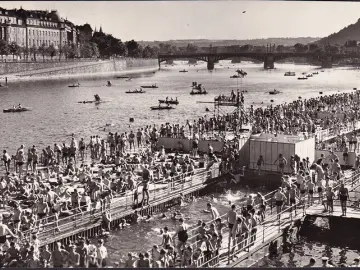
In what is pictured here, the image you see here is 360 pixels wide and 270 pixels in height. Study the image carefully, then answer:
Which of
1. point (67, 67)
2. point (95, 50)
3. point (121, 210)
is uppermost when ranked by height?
point (95, 50)

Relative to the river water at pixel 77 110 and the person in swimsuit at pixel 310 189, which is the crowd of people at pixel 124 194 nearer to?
the person in swimsuit at pixel 310 189

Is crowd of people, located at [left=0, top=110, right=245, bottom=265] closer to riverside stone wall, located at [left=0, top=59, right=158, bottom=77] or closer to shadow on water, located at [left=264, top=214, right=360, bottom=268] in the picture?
shadow on water, located at [left=264, top=214, right=360, bottom=268]

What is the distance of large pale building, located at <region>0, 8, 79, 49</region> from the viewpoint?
152 metres

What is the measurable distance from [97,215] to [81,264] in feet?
22.0

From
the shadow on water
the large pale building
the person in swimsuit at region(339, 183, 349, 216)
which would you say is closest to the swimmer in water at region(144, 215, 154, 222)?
the shadow on water

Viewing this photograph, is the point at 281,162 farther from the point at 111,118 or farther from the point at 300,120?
the point at 111,118

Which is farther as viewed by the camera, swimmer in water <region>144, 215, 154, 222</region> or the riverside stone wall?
the riverside stone wall

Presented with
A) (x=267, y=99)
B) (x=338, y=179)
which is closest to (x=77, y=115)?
(x=267, y=99)

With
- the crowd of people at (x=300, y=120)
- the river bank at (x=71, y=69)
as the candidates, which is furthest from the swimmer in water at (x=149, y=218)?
the river bank at (x=71, y=69)

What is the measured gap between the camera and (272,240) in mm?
19203

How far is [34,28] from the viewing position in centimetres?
16262

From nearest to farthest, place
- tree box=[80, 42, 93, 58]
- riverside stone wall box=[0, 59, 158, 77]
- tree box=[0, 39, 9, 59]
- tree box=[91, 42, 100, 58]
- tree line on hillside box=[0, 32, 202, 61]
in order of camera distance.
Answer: riverside stone wall box=[0, 59, 158, 77] < tree box=[0, 39, 9, 59] < tree line on hillside box=[0, 32, 202, 61] < tree box=[80, 42, 93, 58] < tree box=[91, 42, 100, 58]

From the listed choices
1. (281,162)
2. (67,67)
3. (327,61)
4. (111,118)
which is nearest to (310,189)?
(281,162)

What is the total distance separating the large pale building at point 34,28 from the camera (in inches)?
5979
